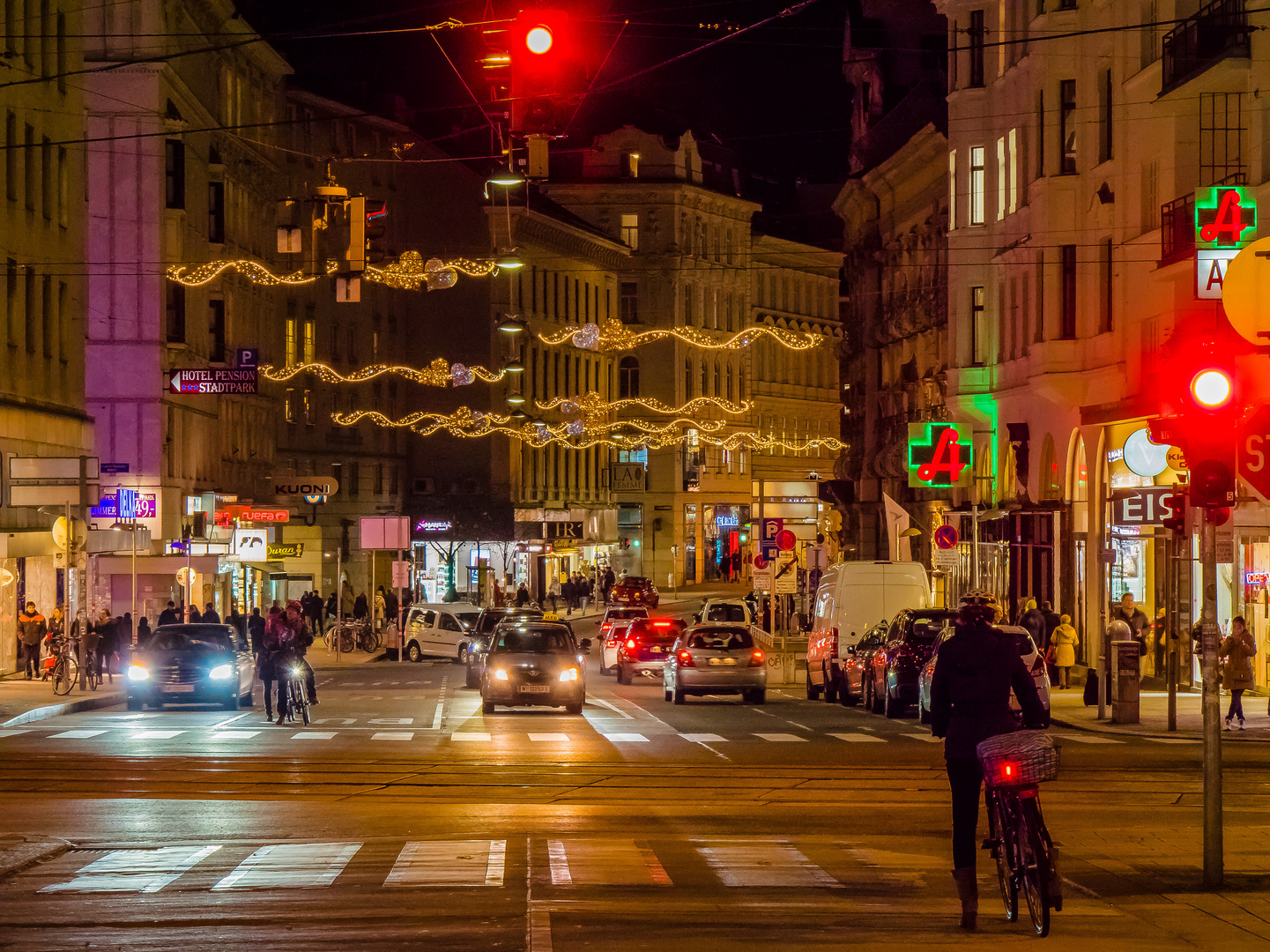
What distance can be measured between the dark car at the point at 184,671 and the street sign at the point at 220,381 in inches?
573

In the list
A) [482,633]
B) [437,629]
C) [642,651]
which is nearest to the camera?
[642,651]

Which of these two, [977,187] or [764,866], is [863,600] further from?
[764,866]

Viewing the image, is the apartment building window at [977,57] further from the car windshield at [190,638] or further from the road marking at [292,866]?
the road marking at [292,866]

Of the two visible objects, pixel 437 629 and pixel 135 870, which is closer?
pixel 135 870

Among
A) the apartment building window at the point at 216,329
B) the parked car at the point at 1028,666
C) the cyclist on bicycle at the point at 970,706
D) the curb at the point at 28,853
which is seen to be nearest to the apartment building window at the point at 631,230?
the apartment building window at the point at 216,329

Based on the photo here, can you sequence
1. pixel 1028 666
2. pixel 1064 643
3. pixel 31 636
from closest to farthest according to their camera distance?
pixel 1028 666
pixel 1064 643
pixel 31 636

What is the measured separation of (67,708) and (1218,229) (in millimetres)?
20431

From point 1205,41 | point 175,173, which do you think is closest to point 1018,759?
point 1205,41

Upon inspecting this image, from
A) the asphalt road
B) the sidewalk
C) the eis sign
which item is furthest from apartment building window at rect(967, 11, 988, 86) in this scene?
the asphalt road

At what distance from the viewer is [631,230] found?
11525 cm

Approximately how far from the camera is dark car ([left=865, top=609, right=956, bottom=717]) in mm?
31250

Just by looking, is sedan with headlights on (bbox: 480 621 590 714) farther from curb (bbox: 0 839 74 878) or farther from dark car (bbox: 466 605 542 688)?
curb (bbox: 0 839 74 878)

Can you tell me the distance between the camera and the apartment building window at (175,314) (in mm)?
61594

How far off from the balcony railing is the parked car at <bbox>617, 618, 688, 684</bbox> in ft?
54.6
